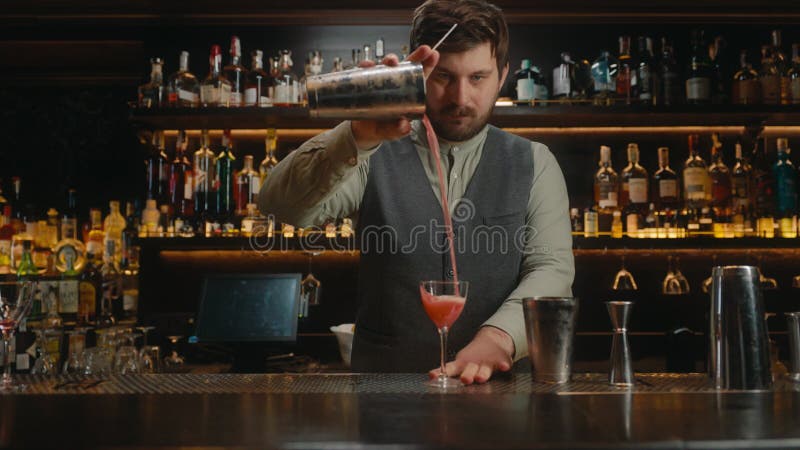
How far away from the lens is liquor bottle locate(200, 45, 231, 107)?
3.04 m

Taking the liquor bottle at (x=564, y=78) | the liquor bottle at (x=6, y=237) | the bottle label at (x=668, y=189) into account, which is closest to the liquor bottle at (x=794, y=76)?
the bottle label at (x=668, y=189)

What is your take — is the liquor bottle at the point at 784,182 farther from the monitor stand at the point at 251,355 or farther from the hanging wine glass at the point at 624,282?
the monitor stand at the point at 251,355

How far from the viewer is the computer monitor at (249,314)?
250 cm

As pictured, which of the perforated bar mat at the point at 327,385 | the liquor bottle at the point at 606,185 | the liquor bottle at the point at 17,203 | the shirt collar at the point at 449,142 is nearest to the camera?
the perforated bar mat at the point at 327,385

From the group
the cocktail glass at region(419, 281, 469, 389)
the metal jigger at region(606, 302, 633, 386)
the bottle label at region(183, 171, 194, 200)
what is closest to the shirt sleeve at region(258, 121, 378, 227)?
the cocktail glass at region(419, 281, 469, 389)

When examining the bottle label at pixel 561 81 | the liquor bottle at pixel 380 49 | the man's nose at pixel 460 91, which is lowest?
the man's nose at pixel 460 91

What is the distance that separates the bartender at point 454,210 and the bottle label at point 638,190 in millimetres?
1240

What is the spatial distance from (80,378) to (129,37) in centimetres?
237

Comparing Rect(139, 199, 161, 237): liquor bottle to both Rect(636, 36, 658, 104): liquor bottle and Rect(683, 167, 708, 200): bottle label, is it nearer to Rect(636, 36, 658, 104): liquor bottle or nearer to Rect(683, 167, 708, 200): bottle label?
Rect(636, 36, 658, 104): liquor bottle

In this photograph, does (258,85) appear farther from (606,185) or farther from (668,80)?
(668,80)

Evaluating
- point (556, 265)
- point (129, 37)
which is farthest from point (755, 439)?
point (129, 37)

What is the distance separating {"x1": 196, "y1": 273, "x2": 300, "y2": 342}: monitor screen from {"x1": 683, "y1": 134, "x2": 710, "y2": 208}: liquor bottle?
170cm

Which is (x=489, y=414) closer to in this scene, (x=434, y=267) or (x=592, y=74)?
(x=434, y=267)

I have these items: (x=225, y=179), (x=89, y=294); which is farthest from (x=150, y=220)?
(x=89, y=294)
